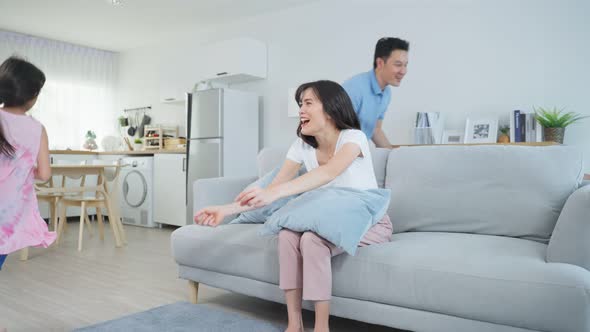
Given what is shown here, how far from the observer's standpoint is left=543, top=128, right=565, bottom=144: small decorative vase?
328 cm

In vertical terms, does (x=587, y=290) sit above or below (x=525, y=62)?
below

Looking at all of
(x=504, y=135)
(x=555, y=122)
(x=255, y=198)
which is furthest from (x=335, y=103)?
(x=504, y=135)

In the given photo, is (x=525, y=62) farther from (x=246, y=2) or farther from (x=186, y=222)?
(x=186, y=222)

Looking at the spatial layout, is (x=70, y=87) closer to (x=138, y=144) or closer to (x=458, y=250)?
(x=138, y=144)

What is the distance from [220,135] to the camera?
15.9 feet

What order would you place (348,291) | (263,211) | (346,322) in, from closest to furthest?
1. (348,291)
2. (346,322)
3. (263,211)

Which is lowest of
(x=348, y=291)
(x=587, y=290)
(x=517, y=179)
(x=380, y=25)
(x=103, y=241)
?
(x=103, y=241)

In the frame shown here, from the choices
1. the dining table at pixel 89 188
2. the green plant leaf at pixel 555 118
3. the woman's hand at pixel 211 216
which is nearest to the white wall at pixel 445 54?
the green plant leaf at pixel 555 118

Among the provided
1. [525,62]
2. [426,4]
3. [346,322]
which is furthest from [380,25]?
[346,322]

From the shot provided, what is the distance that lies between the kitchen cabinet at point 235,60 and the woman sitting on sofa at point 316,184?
325 cm

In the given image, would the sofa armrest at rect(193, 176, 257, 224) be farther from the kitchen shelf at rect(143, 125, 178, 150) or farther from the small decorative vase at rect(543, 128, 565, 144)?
the kitchen shelf at rect(143, 125, 178, 150)

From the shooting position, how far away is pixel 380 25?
4.37 metres

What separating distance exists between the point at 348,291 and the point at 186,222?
3.62 meters

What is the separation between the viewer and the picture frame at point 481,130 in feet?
12.1
